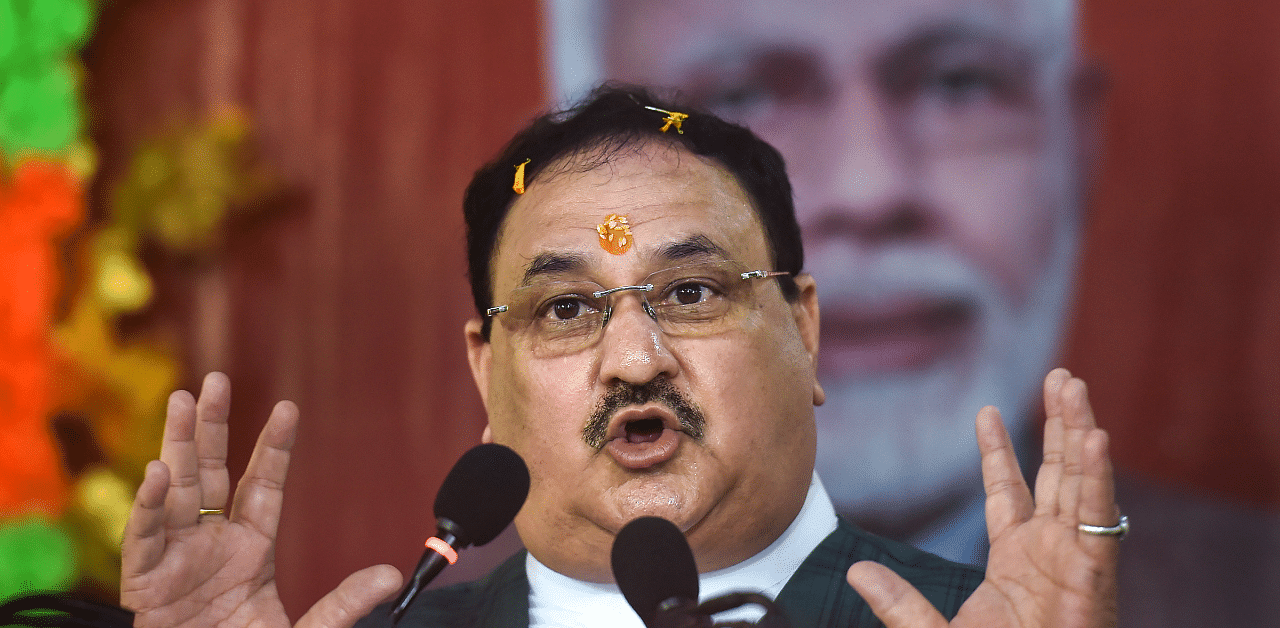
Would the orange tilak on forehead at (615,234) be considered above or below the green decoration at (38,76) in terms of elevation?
below

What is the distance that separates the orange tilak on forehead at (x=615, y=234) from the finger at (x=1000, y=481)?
66 cm

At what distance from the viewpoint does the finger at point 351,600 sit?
1.51m

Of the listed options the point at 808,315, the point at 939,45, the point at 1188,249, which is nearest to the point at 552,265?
the point at 808,315

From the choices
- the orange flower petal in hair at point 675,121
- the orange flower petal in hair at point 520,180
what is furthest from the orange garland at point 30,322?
the orange flower petal in hair at point 675,121

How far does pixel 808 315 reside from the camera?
2053 mm

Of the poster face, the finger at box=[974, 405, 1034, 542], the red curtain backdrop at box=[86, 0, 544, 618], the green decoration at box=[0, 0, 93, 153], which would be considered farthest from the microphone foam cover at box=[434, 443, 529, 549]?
the green decoration at box=[0, 0, 93, 153]

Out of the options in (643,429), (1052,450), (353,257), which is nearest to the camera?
(1052,450)

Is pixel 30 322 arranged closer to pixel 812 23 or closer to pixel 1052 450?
pixel 812 23

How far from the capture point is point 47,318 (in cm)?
337

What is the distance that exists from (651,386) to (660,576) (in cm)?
46

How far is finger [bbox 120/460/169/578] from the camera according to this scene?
157 cm

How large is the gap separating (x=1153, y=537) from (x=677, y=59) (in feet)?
6.18

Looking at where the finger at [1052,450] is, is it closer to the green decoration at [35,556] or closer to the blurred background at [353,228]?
the blurred background at [353,228]

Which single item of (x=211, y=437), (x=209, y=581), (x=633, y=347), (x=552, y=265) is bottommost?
(x=209, y=581)
